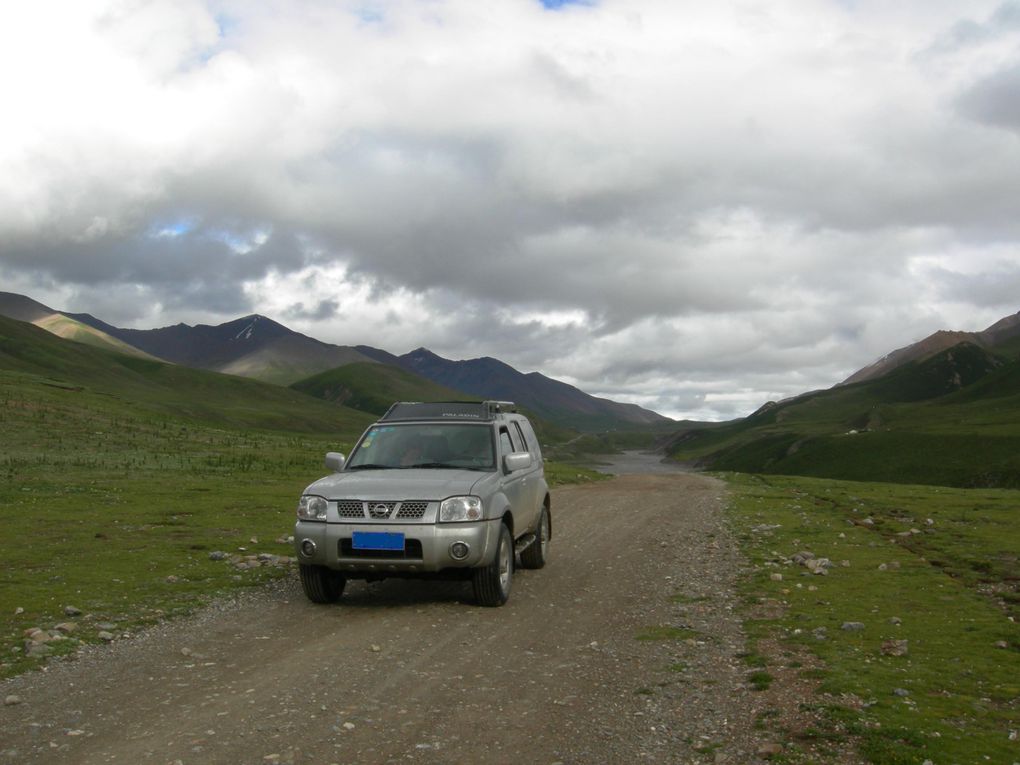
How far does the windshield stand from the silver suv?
0.6 inches

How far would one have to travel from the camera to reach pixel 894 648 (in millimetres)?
Answer: 8656

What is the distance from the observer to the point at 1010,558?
606 inches

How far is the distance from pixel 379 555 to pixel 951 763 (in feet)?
22.3

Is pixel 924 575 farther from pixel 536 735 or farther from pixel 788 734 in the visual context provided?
pixel 536 735

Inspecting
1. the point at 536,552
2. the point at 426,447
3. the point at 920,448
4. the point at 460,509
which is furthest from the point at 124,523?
the point at 920,448

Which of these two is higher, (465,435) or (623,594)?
(465,435)

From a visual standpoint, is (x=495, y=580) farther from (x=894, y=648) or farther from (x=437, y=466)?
(x=894, y=648)

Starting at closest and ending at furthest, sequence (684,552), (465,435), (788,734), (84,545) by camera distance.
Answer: (788,734)
(465,435)
(84,545)
(684,552)

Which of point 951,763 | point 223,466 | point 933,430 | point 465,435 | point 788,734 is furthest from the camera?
point 933,430

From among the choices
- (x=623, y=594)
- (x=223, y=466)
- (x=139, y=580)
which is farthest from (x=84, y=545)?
(x=223, y=466)

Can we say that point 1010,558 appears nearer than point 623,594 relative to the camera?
No

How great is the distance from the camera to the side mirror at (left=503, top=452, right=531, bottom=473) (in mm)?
11797

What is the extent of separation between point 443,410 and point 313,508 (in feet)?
10.7

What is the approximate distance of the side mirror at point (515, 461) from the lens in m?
Answer: 11.8
